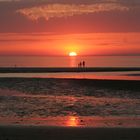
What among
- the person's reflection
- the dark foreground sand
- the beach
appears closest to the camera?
the dark foreground sand

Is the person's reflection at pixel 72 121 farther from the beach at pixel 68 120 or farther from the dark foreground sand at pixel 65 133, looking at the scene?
the dark foreground sand at pixel 65 133

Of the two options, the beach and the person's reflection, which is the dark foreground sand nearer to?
the beach

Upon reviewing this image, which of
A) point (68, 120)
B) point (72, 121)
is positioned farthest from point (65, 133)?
point (68, 120)

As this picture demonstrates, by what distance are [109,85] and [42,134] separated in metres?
31.3

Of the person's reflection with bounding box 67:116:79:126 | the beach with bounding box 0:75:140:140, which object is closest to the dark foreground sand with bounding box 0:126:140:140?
the beach with bounding box 0:75:140:140

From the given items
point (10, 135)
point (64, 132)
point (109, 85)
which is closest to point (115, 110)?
point (64, 132)

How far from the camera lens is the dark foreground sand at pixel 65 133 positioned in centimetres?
1573

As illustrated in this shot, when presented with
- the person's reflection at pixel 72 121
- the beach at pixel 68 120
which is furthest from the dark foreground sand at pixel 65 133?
the person's reflection at pixel 72 121

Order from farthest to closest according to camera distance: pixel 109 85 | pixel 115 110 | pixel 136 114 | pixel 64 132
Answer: pixel 109 85 < pixel 115 110 < pixel 136 114 < pixel 64 132

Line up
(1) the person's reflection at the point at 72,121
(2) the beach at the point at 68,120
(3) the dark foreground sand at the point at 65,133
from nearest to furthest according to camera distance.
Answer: (3) the dark foreground sand at the point at 65,133 → (2) the beach at the point at 68,120 → (1) the person's reflection at the point at 72,121

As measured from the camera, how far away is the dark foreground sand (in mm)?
15734

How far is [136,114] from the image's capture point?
2298cm

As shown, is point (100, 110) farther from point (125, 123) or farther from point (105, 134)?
point (105, 134)

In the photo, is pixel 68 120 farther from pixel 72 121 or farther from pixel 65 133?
pixel 65 133
